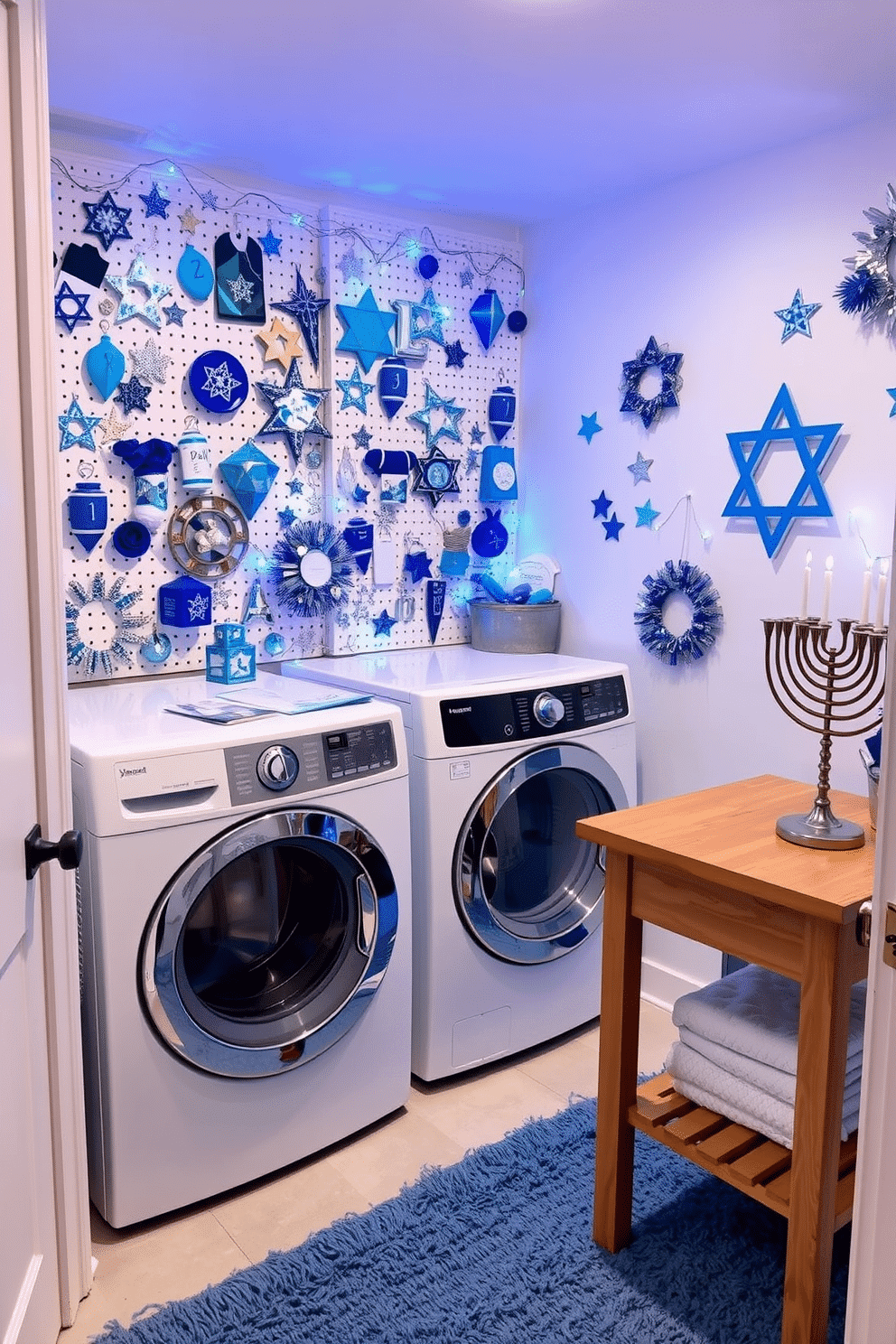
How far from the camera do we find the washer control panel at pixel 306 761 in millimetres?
2088

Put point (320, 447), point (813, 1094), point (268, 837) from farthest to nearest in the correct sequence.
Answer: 1. point (320, 447)
2. point (268, 837)
3. point (813, 1094)

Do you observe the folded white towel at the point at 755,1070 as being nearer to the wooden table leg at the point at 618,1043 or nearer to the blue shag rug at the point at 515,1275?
the wooden table leg at the point at 618,1043

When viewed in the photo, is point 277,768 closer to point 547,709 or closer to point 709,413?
point 547,709

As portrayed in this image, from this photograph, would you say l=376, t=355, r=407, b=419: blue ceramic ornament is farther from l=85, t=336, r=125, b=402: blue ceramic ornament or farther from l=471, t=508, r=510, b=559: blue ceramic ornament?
l=85, t=336, r=125, b=402: blue ceramic ornament

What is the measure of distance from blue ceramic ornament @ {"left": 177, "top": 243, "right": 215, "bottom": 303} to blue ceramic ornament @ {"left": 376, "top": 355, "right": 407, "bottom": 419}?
54 centimetres

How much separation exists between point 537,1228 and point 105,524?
1829 millimetres

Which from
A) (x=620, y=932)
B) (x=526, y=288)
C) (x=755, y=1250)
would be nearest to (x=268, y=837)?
(x=620, y=932)

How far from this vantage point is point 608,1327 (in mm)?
1834

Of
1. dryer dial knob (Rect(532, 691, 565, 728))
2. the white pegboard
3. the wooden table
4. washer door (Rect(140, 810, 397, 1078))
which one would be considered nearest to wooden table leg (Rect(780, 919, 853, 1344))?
the wooden table

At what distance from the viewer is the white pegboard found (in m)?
2.56

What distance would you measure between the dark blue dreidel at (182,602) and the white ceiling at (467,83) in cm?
104

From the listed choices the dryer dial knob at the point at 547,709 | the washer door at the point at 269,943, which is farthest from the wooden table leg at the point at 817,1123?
the dryer dial knob at the point at 547,709

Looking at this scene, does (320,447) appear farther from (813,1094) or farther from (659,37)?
(813,1094)

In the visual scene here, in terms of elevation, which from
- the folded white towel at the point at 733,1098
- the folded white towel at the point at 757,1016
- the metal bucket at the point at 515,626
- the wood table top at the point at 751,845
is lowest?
the folded white towel at the point at 733,1098
